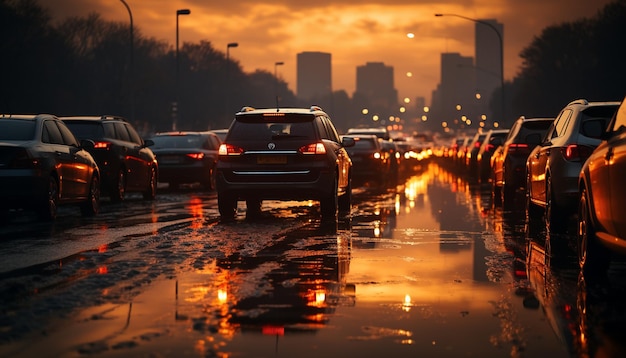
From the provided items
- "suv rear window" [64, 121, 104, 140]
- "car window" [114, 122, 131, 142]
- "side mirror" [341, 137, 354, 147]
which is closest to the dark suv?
"side mirror" [341, 137, 354, 147]

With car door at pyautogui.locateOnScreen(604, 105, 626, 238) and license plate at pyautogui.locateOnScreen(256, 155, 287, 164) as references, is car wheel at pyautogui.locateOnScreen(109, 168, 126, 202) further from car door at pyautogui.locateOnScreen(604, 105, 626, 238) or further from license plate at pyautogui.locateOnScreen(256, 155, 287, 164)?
car door at pyautogui.locateOnScreen(604, 105, 626, 238)

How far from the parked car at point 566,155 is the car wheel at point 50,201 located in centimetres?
660

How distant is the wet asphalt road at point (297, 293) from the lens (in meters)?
7.50

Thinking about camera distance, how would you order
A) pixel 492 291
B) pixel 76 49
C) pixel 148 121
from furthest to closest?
Answer: pixel 148 121 → pixel 76 49 → pixel 492 291

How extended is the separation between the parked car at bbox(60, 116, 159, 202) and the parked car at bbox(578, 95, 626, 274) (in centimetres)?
1395

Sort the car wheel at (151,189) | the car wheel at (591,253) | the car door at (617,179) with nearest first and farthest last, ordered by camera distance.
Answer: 1. the car door at (617,179)
2. the car wheel at (591,253)
3. the car wheel at (151,189)

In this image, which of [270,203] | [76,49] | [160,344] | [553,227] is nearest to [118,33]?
[76,49]

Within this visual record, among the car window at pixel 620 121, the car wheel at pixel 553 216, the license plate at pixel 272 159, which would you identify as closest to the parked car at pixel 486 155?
the license plate at pixel 272 159

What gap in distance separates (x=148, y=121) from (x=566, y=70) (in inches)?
1604

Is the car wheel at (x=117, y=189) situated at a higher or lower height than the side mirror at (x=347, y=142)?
lower

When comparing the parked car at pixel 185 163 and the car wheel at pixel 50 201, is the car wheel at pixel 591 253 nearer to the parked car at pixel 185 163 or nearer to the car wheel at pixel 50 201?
the car wheel at pixel 50 201

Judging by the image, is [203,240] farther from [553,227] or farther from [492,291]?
[492,291]

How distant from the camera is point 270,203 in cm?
2389

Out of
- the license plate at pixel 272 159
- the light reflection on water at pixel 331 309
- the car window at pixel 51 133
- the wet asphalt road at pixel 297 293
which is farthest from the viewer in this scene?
the license plate at pixel 272 159
